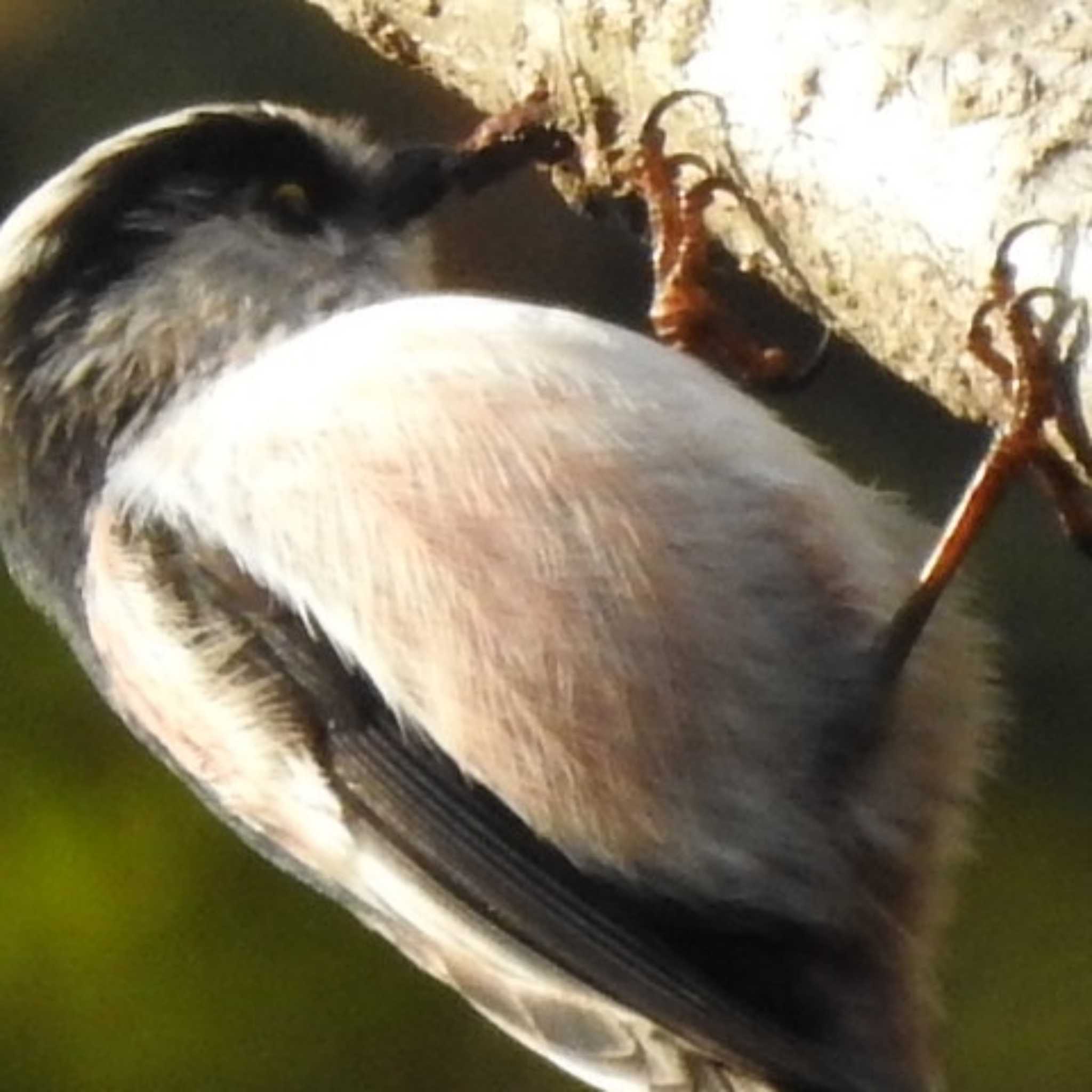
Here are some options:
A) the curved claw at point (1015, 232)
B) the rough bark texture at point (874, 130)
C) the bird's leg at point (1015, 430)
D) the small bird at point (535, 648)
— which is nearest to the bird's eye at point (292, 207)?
the small bird at point (535, 648)

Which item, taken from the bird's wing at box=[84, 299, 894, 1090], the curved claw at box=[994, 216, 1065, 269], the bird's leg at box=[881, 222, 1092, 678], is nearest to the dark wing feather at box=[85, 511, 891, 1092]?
the bird's wing at box=[84, 299, 894, 1090]

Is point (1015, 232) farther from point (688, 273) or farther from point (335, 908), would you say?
point (335, 908)

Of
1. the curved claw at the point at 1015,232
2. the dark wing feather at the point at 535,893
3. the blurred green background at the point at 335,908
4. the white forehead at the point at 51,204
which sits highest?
the curved claw at the point at 1015,232

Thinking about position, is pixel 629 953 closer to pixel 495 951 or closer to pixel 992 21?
pixel 495 951

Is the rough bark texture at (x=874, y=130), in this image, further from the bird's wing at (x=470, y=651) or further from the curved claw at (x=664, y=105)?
the bird's wing at (x=470, y=651)

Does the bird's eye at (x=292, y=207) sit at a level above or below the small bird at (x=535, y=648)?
above

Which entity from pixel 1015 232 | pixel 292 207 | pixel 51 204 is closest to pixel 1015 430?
pixel 1015 232
